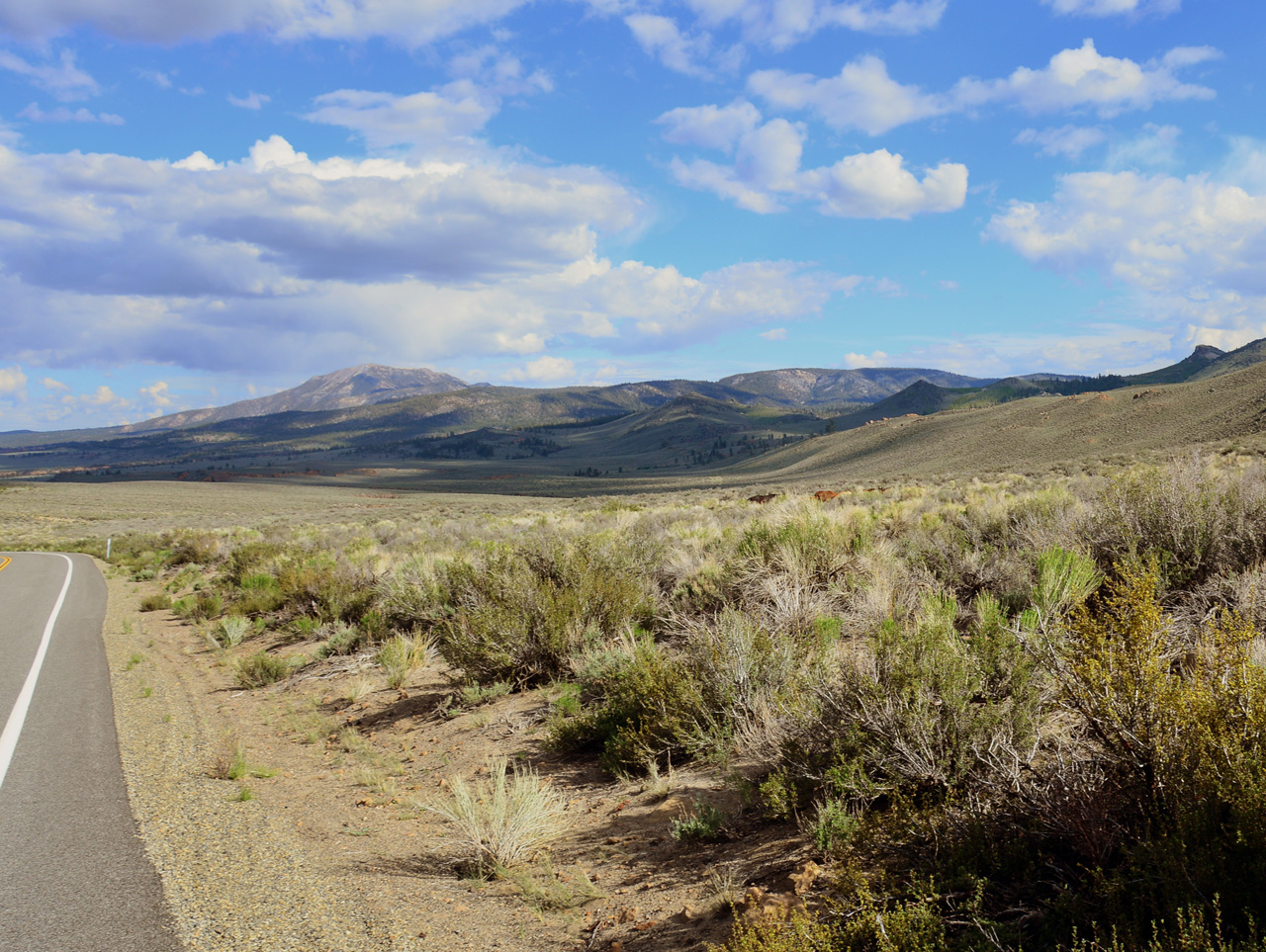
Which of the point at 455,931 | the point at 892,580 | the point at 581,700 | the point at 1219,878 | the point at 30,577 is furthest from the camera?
the point at 30,577

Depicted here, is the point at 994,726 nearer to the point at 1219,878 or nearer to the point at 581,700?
the point at 1219,878

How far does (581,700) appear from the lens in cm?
733

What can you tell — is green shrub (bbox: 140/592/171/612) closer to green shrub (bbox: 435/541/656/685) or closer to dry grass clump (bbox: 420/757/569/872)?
green shrub (bbox: 435/541/656/685)

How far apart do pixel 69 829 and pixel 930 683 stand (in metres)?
6.28

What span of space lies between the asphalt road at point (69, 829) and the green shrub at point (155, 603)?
554 cm

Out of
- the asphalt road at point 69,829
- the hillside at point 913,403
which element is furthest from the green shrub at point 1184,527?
the hillside at point 913,403

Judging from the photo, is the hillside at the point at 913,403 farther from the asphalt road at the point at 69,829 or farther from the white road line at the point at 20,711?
the asphalt road at the point at 69,829

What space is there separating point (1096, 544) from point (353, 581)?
12.0m

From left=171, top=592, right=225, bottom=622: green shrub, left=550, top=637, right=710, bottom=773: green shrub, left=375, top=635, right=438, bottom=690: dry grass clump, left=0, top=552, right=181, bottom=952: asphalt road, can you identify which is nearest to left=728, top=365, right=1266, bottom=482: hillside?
left=550, top=637, right=710, bottom=773: green shrub

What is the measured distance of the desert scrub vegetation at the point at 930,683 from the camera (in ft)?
8.73

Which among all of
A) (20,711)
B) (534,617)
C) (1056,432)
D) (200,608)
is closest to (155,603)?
(200,608)

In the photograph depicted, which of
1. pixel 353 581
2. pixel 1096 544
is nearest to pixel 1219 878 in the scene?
pixel 1096 544

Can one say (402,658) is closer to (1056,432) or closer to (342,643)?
(342,643)

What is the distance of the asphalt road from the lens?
388 centimetres
